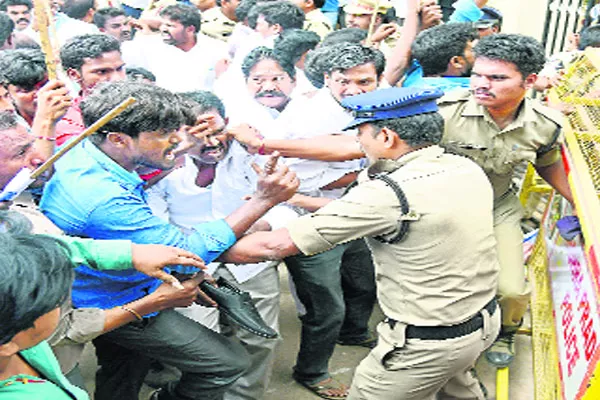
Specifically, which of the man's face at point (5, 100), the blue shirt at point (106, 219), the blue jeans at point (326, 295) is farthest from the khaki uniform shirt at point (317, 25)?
the blue shirt at point (106, 219)

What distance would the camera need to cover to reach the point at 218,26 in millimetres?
8320

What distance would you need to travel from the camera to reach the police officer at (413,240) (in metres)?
2.92

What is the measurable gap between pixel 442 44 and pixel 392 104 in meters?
2.33

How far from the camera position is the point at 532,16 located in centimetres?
1144

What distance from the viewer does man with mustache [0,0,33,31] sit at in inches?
280

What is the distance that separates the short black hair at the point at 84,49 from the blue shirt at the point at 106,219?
144cm

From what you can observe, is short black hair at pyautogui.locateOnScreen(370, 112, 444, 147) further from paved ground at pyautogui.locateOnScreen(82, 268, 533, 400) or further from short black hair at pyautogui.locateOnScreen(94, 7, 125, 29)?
short black hair at pyautogui.locateOnScreen(94, 7, 125, 29)

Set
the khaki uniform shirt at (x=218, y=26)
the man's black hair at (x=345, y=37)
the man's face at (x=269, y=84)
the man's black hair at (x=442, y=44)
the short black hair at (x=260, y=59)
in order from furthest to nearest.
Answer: the khaki uniform shirt at (x=218, y=26)
the man's black hair at (x=345, y=37)
the man's black hair at (x=442, y=44)
the short black hair at (x=260, y=59)
the man's face at (x=269, y=84)

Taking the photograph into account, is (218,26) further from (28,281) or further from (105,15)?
(28,281)

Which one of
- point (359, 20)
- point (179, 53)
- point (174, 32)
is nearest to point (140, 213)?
point (179, 53)

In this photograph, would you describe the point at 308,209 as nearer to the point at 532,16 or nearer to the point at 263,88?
the point at 263,88

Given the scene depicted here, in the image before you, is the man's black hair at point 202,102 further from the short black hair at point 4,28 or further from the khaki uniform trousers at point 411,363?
the short black hair at point 4,28

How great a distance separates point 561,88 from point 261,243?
118 inches

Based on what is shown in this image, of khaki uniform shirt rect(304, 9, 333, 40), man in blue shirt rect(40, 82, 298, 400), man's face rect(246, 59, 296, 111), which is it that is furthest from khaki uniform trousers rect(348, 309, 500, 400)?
khaki uniform shirt rect(304, 9, 333, 40)
